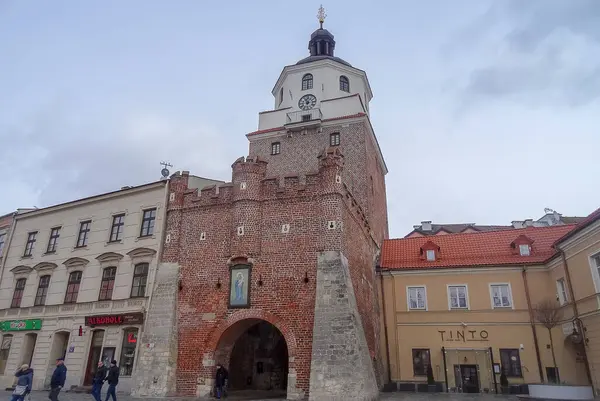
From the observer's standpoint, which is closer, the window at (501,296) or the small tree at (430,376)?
the small tree at (430,376)

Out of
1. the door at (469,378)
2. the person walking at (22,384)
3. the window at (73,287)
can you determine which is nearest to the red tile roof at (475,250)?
the door at (469,378)

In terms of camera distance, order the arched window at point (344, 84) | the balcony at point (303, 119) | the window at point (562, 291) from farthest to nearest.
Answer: the arched window at point (344, 84) → the balcony at point (303, 119) → the window at point (562, 291)

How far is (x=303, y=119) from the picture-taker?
29.5 meters

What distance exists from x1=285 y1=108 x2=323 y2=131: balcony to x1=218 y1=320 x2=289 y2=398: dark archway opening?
12.9 m

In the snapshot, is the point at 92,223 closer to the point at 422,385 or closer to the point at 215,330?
the point at 215,330

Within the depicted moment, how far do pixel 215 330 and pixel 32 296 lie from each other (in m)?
13.0

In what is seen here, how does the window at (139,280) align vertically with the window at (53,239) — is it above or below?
below

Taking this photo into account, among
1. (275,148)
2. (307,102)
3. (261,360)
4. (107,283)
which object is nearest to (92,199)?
(107,283)

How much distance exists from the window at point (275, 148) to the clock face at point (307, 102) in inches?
122

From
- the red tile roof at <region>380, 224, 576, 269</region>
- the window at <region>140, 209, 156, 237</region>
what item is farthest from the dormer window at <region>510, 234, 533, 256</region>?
the window at <region>140, 209, 156, 237</region>

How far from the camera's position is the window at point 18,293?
24.9 metres

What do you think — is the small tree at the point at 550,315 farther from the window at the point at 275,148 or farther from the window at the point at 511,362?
the window at the point at 275,148

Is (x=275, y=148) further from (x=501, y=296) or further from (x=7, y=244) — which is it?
(x=7, y=244)

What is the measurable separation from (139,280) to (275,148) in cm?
1256
